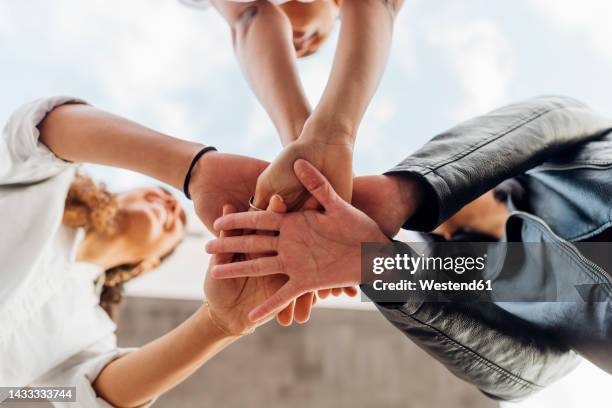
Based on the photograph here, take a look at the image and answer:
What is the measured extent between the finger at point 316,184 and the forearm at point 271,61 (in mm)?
110

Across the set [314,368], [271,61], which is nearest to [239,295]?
[271,61]

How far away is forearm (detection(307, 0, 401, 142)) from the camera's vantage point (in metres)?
0.78

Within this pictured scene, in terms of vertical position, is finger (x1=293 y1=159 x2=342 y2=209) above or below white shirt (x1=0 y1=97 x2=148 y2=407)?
above

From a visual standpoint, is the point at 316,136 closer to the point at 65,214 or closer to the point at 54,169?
the point at 54,169

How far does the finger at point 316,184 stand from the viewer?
0.74 meters

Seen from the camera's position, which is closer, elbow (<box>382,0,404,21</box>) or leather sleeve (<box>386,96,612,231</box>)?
leather sleeve (<box>386,96,612,231</box>)

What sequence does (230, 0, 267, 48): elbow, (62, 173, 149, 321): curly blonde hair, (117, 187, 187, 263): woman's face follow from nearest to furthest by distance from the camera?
(230, 0, 267, 48): elbow
(62, 173, 149, 321): curly blonde hair
(117, 187, 187, 263): woman's face

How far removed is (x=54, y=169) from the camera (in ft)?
3.02

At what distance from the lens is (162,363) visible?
0.92 meters

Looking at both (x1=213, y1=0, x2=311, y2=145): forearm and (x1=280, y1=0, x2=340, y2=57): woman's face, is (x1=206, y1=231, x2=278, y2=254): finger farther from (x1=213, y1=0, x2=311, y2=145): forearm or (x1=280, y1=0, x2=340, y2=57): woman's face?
(x1=280, y1=0, x2=340, y2=57): woman's face

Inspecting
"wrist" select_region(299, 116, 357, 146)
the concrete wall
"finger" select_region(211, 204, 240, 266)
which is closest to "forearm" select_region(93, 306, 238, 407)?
"finger" select_region(211, 204, 240, 266)

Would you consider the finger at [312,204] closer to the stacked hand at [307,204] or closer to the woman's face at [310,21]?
the stacked hand at [307,204]

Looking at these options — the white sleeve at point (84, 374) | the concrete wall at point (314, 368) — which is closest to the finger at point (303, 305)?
the white sleeve at point (84, 374)

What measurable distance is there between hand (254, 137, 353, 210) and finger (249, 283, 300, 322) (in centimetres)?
12
